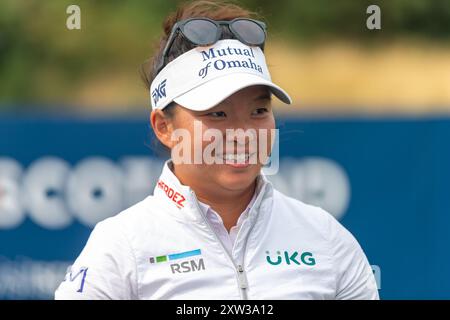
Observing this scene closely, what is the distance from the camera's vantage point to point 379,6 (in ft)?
18.4

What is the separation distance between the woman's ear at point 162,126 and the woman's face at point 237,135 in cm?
10

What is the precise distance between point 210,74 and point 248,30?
0.14 metres

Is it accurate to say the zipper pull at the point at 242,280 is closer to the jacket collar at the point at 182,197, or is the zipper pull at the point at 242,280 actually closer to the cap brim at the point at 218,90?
the jacket collar at the point at 182,197

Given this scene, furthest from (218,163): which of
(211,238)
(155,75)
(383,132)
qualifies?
(383,132)

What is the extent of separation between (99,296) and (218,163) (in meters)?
0.37

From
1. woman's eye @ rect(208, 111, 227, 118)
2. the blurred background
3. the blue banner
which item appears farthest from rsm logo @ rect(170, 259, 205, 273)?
the blue banner

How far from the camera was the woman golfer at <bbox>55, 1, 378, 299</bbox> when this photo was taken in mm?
1643

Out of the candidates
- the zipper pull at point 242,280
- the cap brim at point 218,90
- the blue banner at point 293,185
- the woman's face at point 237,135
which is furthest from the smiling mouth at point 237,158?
the blue banner at point 293,185

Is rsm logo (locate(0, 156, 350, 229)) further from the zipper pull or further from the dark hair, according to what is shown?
the zipper pull

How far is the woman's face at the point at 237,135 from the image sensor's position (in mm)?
1722

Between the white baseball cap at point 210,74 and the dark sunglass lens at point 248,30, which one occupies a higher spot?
the dark sunglass lens at point 248,30

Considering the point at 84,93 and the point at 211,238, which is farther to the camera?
the point at 84,93

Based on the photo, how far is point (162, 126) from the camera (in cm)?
186

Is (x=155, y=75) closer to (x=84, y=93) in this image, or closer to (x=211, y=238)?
(x=211, y=238)
